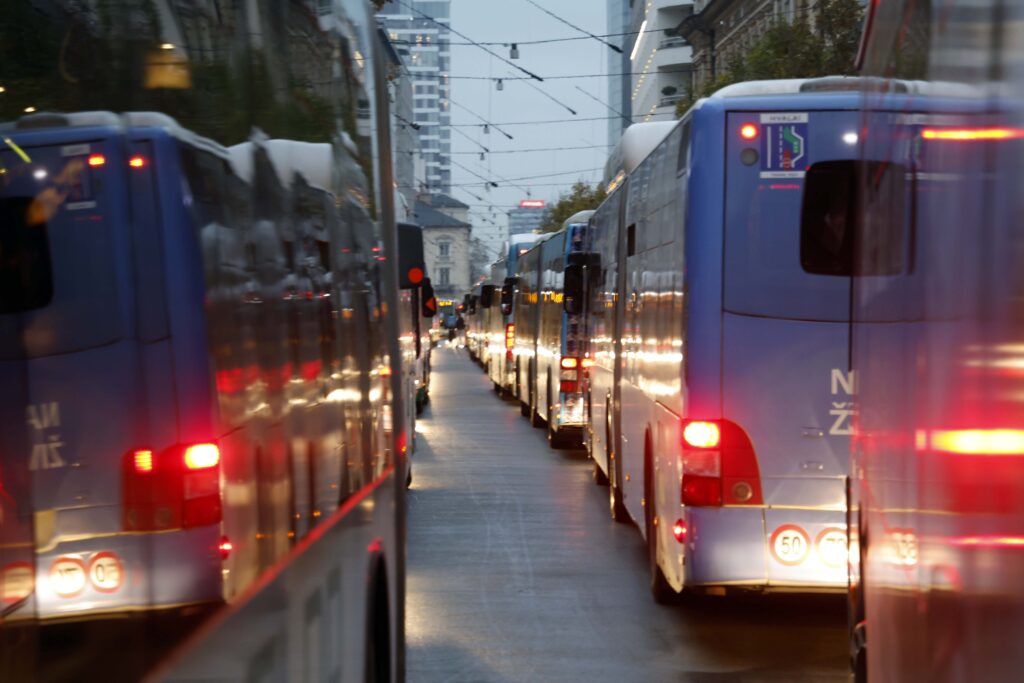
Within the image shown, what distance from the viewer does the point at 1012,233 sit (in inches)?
97.0

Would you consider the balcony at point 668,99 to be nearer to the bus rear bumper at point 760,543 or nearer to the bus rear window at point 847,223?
the bus rear window at point 847,223

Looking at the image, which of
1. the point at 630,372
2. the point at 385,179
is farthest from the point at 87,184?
the point at 630,372

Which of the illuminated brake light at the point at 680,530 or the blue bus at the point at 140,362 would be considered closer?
the blue bus at the point at 140,362

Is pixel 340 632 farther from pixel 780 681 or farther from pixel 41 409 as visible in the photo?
pixel 780 681

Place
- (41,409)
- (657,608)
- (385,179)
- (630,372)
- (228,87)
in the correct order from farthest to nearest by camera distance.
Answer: (630,372)
(657,608)
(385,179)
(228,87)
(41,409)

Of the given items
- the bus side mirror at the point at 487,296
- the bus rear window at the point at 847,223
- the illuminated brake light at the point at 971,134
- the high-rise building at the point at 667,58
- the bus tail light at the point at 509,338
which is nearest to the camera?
the illuminated brake light at the point at 971,134

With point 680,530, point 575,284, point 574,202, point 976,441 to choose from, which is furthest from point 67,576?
point 574,202

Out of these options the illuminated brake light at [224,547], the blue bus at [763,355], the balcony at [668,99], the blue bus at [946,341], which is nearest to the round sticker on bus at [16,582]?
the illuminated brake light at [224,547]

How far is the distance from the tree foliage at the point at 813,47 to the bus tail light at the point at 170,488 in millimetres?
33411

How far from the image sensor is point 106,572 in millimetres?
2205

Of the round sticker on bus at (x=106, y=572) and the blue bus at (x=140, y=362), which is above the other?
the blue bus at (x=140, y=362)

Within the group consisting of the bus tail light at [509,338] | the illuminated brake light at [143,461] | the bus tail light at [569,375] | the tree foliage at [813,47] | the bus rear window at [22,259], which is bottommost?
the bus tail light at [509,338]

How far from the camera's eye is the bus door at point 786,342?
30.0 feet

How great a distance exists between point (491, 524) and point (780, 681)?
23.6ft
